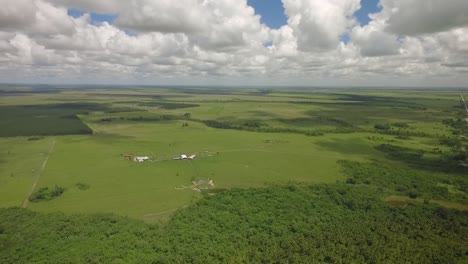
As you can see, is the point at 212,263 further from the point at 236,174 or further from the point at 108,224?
the point at 236,174

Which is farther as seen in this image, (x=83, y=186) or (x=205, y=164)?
(x=205, y=164)

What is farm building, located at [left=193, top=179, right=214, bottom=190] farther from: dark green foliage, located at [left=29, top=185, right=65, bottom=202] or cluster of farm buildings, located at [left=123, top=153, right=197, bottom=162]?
dark green foliage, located at [left=29, top=185, right=65, bottom=202]

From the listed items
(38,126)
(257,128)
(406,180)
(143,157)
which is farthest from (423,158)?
(38,126)

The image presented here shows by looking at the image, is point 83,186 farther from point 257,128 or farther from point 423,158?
point 257,128

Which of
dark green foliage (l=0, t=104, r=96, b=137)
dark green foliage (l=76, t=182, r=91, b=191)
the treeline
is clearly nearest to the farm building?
the treeline

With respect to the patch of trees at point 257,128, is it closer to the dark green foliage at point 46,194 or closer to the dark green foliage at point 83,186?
the dark green foliage at point 83,186
